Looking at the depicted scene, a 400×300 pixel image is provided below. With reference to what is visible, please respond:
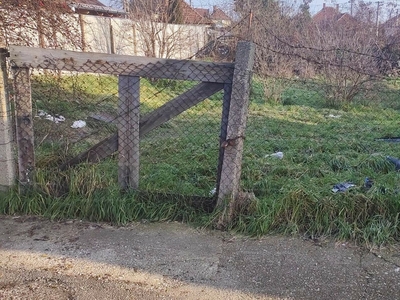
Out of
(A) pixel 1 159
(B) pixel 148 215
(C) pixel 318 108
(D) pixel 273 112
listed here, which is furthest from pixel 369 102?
(A) pixel 1 159

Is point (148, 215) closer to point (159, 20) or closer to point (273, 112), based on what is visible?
point (273, 112)

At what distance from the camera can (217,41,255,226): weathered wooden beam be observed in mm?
3146

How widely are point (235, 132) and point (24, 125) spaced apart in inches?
72.1

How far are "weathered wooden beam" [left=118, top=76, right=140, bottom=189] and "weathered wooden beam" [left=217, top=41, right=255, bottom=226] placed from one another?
0.78m

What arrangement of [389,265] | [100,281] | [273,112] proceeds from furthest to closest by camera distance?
[273,112], [389,265], [100,281]

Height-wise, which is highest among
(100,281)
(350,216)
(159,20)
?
(159,20)

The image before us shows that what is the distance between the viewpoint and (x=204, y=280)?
8.55 feet

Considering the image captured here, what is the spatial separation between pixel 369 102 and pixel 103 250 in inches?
371

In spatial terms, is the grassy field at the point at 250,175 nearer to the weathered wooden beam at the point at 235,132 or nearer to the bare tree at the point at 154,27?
the weathered wooden beam at the point at 235,132

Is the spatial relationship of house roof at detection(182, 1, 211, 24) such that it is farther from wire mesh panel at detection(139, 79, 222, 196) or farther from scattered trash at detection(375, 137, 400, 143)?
scattered trash at detection(375, 137, 400, 143)

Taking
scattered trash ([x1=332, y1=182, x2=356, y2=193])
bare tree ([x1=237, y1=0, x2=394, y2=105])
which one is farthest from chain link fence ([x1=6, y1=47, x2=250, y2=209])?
bare tree ([x1=237, y1=0, x2=394, y2=105])

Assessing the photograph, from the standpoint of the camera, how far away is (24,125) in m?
3.44

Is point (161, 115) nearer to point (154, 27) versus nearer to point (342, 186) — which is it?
point (342, 186)

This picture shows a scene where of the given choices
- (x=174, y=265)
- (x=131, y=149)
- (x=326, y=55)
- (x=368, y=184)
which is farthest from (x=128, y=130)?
(x=326, y=55)
